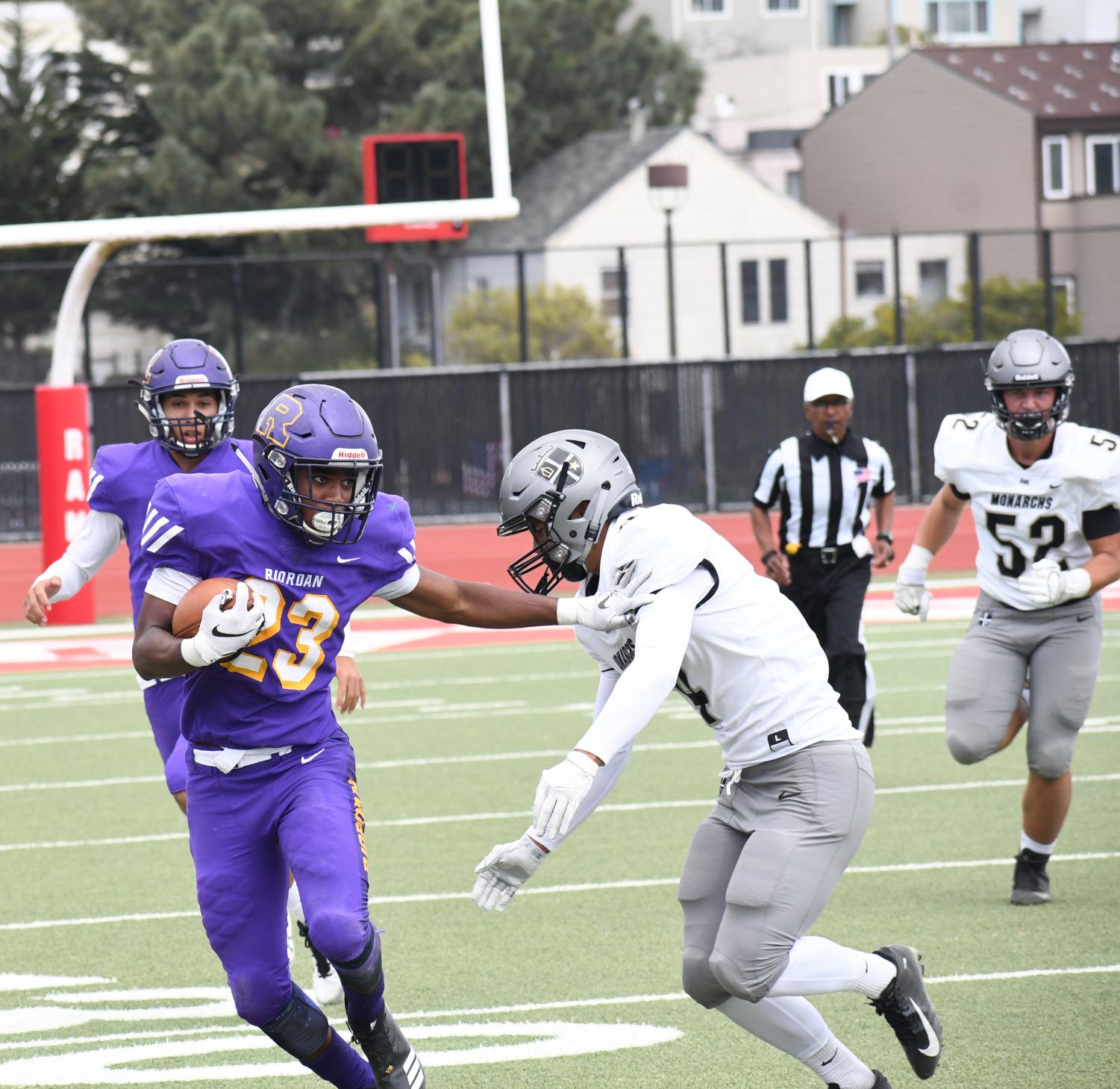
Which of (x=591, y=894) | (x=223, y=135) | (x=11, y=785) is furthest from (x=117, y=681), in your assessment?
(x=223, y=135)

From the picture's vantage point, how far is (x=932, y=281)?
29.8m

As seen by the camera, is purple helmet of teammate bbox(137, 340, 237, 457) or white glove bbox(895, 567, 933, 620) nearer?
purple helmet of teammate bbox(137, 340, 237, 457)

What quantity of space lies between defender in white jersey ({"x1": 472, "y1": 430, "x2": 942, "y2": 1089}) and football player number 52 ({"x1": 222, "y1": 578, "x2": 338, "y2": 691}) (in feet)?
1.63

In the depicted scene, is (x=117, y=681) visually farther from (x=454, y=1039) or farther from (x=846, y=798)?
(x=846, y=798)

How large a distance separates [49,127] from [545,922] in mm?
31711

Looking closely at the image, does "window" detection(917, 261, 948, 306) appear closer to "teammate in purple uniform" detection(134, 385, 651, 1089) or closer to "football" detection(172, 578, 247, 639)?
"teammate in purple uniform" detection(134, 385, 651, 1089)

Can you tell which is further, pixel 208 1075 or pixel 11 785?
pixel 11 785

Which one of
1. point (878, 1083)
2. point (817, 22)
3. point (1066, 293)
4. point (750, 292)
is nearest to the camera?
point (878, 1083)

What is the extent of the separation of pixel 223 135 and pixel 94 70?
11.9 feet

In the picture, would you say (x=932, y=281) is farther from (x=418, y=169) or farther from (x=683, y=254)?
(x=418, y=169)

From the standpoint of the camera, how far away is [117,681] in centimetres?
1224

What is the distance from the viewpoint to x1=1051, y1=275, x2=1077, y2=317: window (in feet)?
83.1

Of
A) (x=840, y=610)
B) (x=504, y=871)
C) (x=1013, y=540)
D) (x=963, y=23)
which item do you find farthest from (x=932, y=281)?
(x=963, y=23)

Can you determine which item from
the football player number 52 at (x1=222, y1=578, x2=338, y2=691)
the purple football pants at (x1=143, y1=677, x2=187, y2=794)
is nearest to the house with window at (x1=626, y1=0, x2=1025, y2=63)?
the purple football pants at (x1=143, y1=677, x2=187, y2=794)
